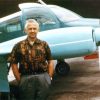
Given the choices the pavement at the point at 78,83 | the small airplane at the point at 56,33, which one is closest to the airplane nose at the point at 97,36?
the small airplane at the point at 56,33

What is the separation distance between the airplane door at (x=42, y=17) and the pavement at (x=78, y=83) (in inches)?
54.9

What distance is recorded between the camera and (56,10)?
958cm

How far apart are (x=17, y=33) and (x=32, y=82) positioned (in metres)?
3.32

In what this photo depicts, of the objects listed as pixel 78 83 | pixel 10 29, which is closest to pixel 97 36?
pixel 78 83

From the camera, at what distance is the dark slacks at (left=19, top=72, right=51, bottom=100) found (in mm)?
5695

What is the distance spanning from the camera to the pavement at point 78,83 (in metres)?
8.40

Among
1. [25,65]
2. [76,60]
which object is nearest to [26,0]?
[76,60]

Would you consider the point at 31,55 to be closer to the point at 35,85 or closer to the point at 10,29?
the point at 35,85

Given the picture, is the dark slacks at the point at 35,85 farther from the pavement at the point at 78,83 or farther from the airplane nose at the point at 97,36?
the airplane nose at the point at 97,36

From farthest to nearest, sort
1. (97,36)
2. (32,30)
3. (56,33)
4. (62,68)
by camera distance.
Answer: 1. (62,68)
2. (97,36)
3. (56,33)
4. (32,30)

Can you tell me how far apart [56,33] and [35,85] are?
2.49 meters

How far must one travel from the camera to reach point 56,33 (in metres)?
8.05

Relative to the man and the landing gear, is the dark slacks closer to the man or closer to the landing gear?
the man

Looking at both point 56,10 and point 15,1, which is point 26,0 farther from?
point 56,10
